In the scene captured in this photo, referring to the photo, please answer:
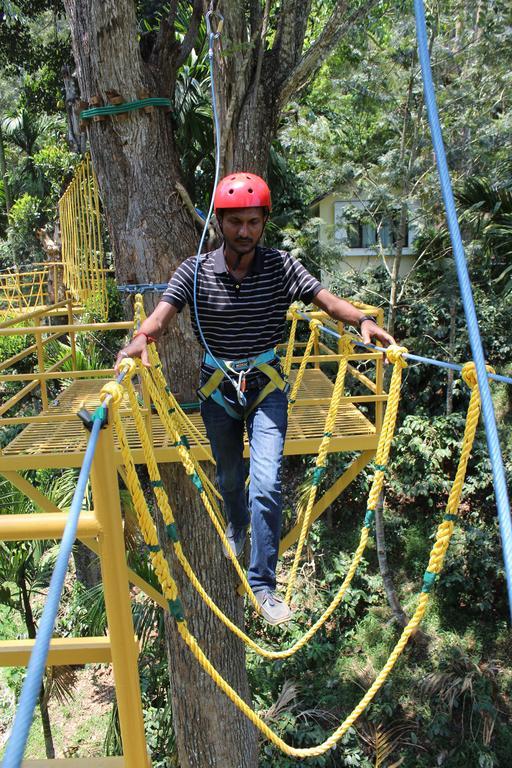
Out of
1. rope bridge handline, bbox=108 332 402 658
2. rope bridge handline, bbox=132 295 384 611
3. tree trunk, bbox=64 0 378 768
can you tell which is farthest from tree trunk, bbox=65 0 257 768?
rope bridge handline, bbox=108 332 402 658

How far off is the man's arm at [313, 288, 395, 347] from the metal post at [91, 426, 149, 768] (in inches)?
50.2

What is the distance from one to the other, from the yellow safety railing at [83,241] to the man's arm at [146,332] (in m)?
2.43

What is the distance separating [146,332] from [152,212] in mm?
2141

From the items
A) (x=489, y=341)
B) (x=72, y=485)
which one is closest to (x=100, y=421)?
(x=72, y=485)

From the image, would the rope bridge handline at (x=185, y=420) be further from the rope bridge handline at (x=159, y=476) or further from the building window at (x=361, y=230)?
the building window at (x=361, y=230)

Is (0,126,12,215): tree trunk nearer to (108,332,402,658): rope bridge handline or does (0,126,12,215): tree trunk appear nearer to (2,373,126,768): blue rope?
(108,332,402,658): rope bridge handline

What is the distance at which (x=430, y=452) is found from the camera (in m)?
9.80

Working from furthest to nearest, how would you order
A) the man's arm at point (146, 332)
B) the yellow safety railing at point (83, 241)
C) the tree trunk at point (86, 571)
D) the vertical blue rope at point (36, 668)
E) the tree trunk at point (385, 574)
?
1. the tree trunk at point (86, 571)
2. the tree trunk at point (385, 574)
3. the yellow safety railing at point (83, 241)
4. the man's arm at point (146, 332)
5. the vertical blue rope at point (36, 668)

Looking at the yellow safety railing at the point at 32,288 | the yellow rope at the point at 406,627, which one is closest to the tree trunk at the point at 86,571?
the yellow safety railing at the point at 32,288

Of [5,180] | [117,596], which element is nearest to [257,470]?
[117,596]

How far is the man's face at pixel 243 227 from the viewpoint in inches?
94.7

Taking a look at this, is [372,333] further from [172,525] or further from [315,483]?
[172,525]

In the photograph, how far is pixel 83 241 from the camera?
5379mm

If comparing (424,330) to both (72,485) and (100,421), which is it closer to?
(72,485)
